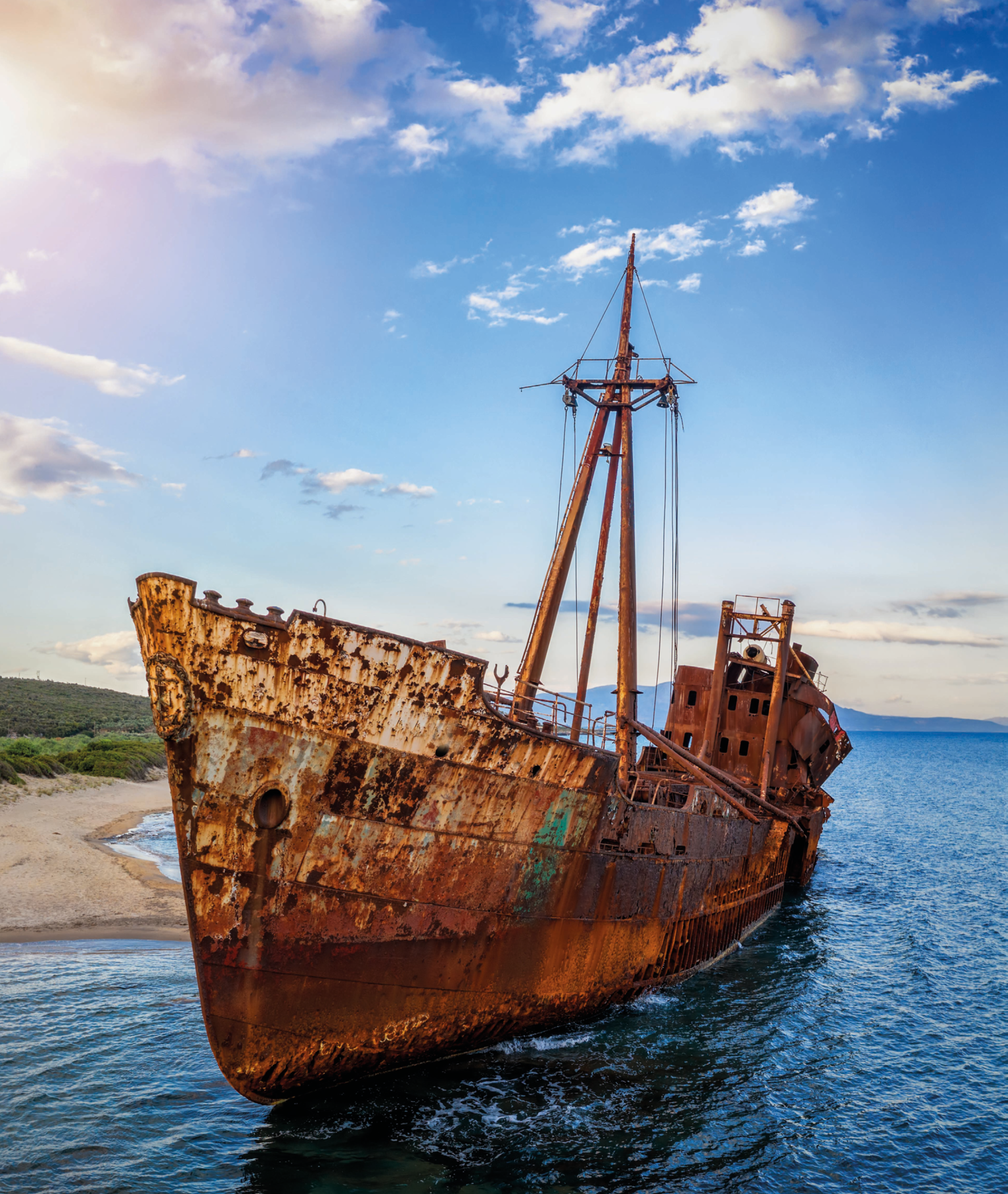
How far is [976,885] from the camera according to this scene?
31.9 m

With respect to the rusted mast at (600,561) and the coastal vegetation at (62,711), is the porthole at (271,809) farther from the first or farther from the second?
the coastal vegetation at (62,711)

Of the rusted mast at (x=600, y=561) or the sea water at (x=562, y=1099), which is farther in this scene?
the rusted mast at (x=600, y=561)

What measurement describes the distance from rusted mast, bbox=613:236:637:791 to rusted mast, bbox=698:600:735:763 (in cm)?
537

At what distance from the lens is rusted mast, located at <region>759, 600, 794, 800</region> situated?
20.5m

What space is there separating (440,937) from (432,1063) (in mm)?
1993

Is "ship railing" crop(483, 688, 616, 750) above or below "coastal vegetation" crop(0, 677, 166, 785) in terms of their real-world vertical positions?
above

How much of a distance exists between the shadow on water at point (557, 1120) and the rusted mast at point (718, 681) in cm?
958

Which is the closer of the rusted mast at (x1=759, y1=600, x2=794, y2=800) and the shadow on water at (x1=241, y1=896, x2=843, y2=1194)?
the shadow on water at (x1=241, y1=896, x2=843, y2=1194)

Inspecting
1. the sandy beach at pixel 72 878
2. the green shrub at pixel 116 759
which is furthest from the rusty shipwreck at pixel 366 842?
the green shrub at pixel 116 759

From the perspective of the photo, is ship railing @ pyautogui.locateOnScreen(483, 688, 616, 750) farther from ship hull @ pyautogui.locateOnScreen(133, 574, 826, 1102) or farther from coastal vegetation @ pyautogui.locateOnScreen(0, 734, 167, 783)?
coastal vegetation @ pyautogui.locateOnScreen(0, 734, 167, 783)

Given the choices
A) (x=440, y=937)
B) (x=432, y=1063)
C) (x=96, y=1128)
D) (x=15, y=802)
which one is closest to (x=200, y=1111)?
(x=96, y=1128)

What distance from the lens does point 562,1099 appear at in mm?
10164

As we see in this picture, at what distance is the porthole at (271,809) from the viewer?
8578 millimetres

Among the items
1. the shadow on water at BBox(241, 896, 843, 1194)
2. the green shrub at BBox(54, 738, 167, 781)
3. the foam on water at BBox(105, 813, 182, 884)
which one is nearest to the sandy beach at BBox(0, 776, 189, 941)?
the foam on water at BBox(105, 813, 182, 884)
